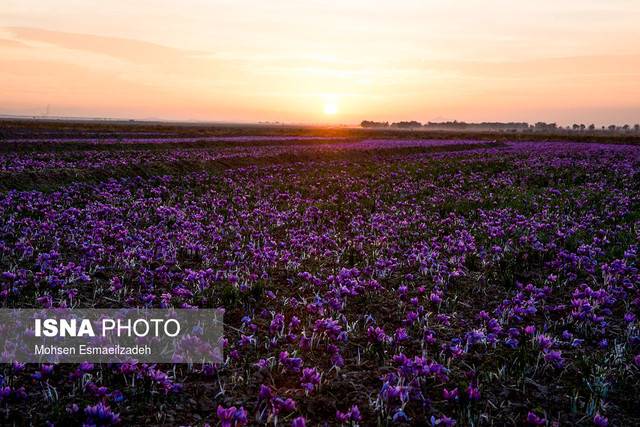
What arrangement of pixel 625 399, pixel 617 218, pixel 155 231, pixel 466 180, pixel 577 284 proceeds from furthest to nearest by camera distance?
pixel 466 180 → pixel 617 218 → pixel 155 231 → pixel 577 284 → pixel 625 399

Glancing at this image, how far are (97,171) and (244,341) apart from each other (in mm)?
16236

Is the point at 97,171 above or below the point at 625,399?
above

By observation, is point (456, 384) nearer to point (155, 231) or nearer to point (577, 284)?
point (577, 284)

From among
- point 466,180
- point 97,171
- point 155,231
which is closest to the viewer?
point 155,231

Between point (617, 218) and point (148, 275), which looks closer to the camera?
point (148, 275)

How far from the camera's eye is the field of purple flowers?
4367mm

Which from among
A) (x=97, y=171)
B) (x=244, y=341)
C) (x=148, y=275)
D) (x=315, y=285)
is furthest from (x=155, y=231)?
(x=97, y=171)

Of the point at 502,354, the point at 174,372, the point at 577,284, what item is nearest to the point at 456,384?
the point at 502,354

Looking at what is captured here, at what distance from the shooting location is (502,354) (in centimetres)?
546

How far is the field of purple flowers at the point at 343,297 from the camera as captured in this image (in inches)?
172

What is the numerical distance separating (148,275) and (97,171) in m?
13.3

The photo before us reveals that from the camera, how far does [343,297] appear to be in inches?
277

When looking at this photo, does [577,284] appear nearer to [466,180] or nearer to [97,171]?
[466,180]

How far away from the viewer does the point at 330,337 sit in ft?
18.4
